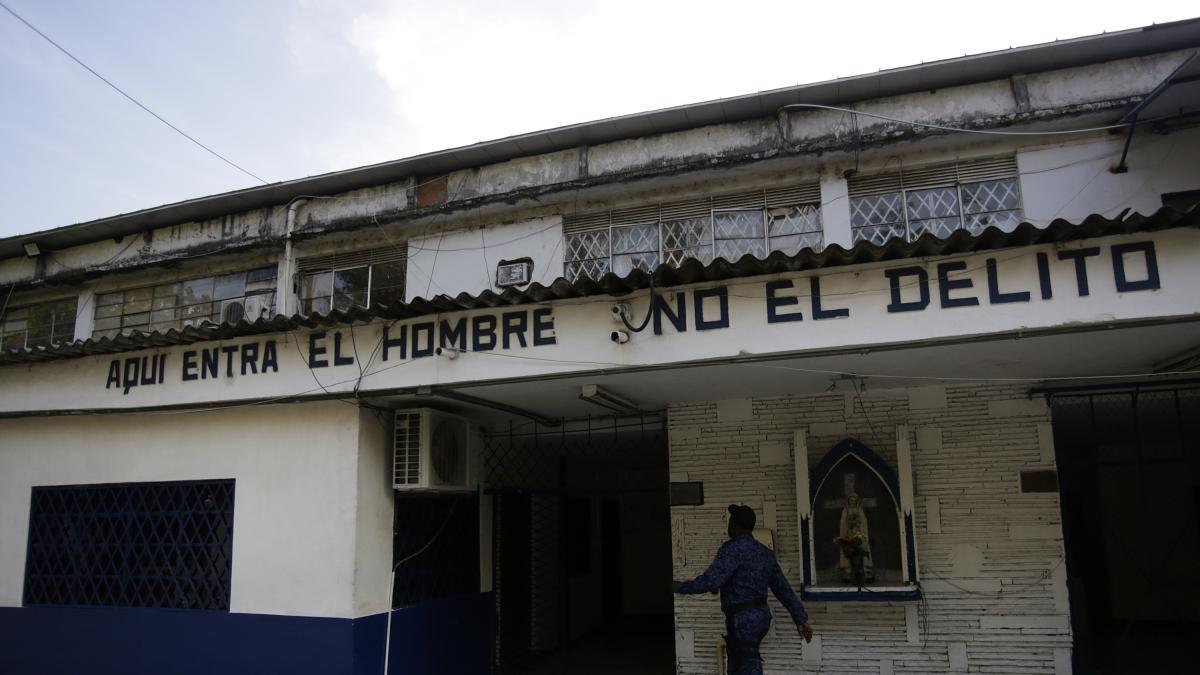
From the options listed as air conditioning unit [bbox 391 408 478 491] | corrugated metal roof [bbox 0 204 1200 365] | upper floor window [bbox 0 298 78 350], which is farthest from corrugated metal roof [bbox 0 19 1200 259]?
air conditioning unit [bbox 391 408 478 491]

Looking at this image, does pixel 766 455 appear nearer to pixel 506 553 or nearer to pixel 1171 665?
pixel 506 553

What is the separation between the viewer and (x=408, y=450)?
784cm

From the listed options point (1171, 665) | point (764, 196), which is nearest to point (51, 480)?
point (764, 196)

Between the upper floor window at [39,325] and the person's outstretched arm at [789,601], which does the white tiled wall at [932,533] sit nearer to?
the person's outstretched arm at [789,601]

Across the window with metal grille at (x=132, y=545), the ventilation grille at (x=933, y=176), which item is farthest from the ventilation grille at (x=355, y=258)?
the ventilation grille at (x=933, y=176)

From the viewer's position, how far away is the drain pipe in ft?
35.5

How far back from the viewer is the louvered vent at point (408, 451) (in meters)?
7.82

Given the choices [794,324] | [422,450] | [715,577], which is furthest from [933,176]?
[422,450]

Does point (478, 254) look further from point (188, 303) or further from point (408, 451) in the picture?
point (188, 303)

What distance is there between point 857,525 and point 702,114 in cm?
452

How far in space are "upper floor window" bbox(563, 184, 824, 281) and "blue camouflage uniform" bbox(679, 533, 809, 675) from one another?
328cm

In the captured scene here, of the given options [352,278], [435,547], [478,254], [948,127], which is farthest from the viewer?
[352,278]

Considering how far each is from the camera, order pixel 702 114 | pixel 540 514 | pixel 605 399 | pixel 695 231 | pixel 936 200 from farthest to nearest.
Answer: pixel 540 514, pixel 695 231, pixel 702 114, pixel 936 200, pixel 605 399

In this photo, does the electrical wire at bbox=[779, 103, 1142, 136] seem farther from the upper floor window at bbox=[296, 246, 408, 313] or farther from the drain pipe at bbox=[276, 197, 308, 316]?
the drain pipe at bbox=[276, 197, 308, 316]
